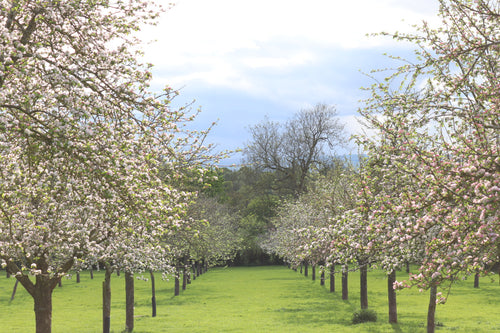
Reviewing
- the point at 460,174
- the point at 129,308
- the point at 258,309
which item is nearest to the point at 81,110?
the point at 460,174

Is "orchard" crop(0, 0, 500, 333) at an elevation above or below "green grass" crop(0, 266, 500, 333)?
above

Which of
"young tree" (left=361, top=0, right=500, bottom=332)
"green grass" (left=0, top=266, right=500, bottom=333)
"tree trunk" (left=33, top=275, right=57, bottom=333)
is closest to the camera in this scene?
"young tree" (left=361, top=0, right=500, bottom=332)

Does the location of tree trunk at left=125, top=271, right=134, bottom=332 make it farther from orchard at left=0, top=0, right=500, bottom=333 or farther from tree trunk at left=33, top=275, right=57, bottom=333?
orchard at left=0, top=0, right=500, bottom=333

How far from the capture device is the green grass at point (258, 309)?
28.7 m

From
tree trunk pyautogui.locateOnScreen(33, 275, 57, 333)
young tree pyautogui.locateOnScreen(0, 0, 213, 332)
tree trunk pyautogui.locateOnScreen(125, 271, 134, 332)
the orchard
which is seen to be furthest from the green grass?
young tree pyautogui.locateOnScreen(0, 0, 213, 332)

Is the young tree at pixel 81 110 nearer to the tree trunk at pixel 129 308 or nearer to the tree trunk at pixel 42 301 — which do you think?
the tree trunk at pixel 42 301

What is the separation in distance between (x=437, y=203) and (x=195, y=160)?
7527 millimetres

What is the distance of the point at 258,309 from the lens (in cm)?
3747

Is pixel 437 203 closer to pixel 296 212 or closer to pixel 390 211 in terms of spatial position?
pixel 390 211

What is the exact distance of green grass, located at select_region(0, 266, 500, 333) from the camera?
94.0 ft

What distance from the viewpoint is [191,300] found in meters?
44.5

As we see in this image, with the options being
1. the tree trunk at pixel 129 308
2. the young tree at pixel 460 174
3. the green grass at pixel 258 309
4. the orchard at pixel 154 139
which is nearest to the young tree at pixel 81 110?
the orchard at pixel 154 139

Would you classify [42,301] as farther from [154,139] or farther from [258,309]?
[258,309]

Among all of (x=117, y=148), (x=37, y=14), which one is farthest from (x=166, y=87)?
(x=37, y=14)
